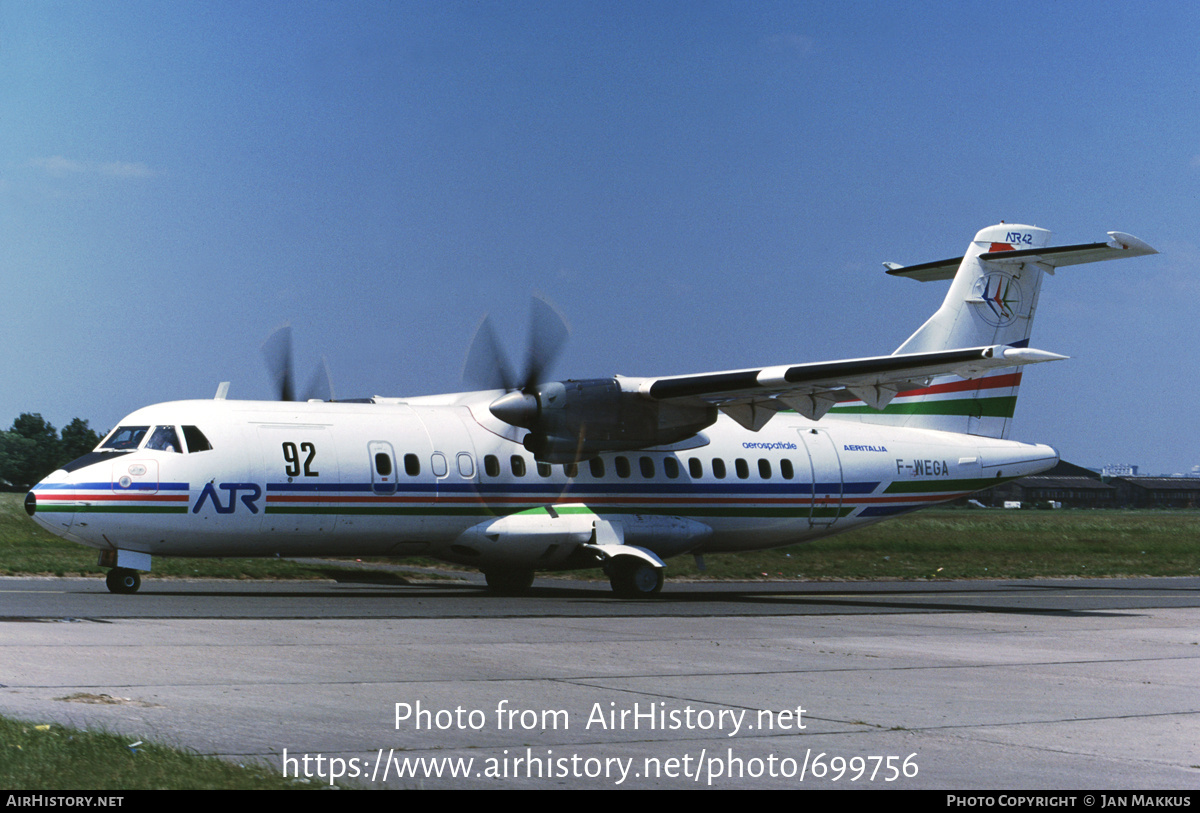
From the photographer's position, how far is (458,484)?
21.4 metres

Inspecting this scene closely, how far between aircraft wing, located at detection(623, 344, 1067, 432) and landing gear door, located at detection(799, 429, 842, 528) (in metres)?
2.41

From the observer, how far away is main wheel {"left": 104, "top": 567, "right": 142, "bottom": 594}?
63.5 feet

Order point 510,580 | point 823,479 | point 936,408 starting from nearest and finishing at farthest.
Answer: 1. point 510,580
2. point 823,479
3. point 936,408

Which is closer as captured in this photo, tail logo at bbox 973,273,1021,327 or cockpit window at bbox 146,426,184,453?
cockpit window at bbox 146,426,184,453

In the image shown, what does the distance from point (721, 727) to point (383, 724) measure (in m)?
2.26

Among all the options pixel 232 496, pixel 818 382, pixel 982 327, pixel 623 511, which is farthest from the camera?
pixel 982 327

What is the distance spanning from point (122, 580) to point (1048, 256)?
17919 millimetres

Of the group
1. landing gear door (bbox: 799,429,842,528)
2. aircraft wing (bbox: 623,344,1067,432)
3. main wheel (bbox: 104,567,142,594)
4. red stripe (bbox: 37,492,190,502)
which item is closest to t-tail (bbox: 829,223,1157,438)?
landing gear door (bbox: 799,429,842,528)

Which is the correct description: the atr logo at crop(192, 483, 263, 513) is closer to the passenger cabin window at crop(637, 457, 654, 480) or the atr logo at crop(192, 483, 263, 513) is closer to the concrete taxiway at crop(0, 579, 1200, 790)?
the concrete taxiway at crop(0, 579, 1200, 790)

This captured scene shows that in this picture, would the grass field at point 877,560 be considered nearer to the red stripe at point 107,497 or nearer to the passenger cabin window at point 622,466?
the red stripe at point 107,497

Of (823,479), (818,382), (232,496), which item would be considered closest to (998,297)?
(823,479)

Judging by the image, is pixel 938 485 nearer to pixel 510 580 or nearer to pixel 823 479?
pixel 823 479

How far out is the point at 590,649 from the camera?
43.5 ft
